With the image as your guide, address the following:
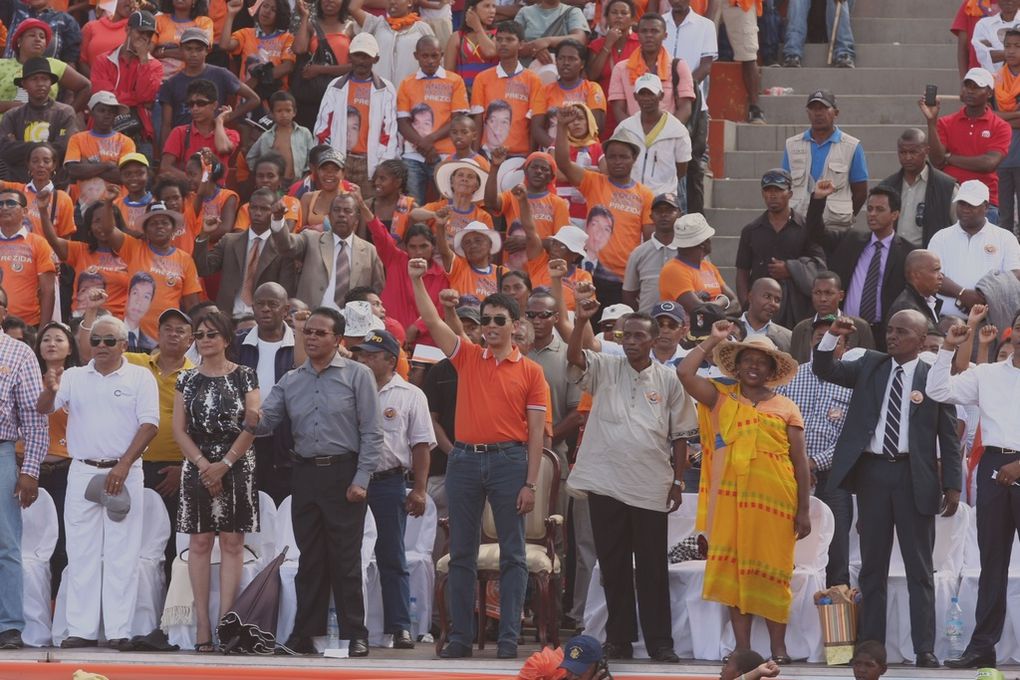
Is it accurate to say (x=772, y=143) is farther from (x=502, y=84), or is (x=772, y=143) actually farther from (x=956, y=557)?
(x=956, y=557)

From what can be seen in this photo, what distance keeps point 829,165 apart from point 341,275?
12.9ft

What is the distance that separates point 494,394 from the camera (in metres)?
11.5

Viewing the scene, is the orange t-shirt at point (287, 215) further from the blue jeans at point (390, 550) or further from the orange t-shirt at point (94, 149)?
the blue jeans at point (390, 550)

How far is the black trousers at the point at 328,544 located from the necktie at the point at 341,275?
3.08 meters

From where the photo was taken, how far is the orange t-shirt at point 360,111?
1661 centimetres

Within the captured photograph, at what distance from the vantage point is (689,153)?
52.0ft

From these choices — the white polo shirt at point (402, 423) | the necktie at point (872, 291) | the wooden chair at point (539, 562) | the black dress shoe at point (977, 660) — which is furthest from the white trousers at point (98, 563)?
the necktie at point (872, 291)

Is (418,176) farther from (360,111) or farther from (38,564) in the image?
(38,564)

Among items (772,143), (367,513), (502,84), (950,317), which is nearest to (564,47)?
(502,84)

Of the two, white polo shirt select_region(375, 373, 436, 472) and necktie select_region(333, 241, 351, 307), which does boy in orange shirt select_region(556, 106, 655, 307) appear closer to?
necktie select_region(333, 241, 351, 307)

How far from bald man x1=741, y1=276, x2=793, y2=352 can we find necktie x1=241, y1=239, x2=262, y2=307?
377cm

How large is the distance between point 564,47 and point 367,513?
5.72m

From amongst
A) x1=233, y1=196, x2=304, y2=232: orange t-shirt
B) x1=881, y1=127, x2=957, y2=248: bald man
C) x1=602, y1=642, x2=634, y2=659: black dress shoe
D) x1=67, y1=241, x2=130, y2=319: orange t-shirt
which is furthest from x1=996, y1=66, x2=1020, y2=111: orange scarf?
x1=67, y1=241, x2=130, y2=319: orange t-shirt

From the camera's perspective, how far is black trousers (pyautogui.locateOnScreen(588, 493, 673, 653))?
11469 mm
